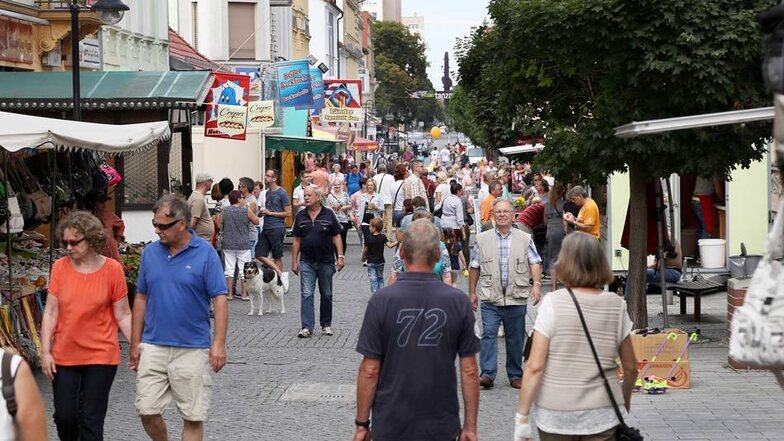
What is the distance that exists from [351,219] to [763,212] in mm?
11843

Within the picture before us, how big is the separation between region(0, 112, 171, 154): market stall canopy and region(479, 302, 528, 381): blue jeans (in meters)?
3.71

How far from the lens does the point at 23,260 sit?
13.7 m

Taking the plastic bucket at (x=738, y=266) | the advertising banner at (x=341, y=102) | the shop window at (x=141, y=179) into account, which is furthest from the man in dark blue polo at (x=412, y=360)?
the advertising banner at (x=341, y=102)

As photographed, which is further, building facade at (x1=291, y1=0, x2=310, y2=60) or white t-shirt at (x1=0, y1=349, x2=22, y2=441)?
building facade at (x1=291, y1=0, x2=310, y2=60)

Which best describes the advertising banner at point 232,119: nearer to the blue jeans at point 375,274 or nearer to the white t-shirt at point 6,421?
the blue jeans at point 375,274

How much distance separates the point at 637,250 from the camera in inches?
568

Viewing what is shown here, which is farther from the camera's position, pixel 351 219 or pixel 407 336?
pixel 351 219

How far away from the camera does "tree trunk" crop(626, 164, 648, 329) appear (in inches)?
564

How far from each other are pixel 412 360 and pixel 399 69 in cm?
12651

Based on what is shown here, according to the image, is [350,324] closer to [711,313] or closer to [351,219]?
[711,313]

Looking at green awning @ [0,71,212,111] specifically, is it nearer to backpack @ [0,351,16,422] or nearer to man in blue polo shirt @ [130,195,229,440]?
man in blue polo shirt @ [130,195,229,440]

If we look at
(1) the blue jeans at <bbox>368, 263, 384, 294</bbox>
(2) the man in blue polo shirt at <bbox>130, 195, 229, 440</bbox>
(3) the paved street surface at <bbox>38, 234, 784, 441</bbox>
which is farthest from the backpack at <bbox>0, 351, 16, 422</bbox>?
(1) the blue jeans at <bbox>368, 263, 384, 294</bbox>

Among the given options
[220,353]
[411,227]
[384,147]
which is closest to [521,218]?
[220,353]

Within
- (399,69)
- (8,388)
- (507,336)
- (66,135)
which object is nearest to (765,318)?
(8,388)
